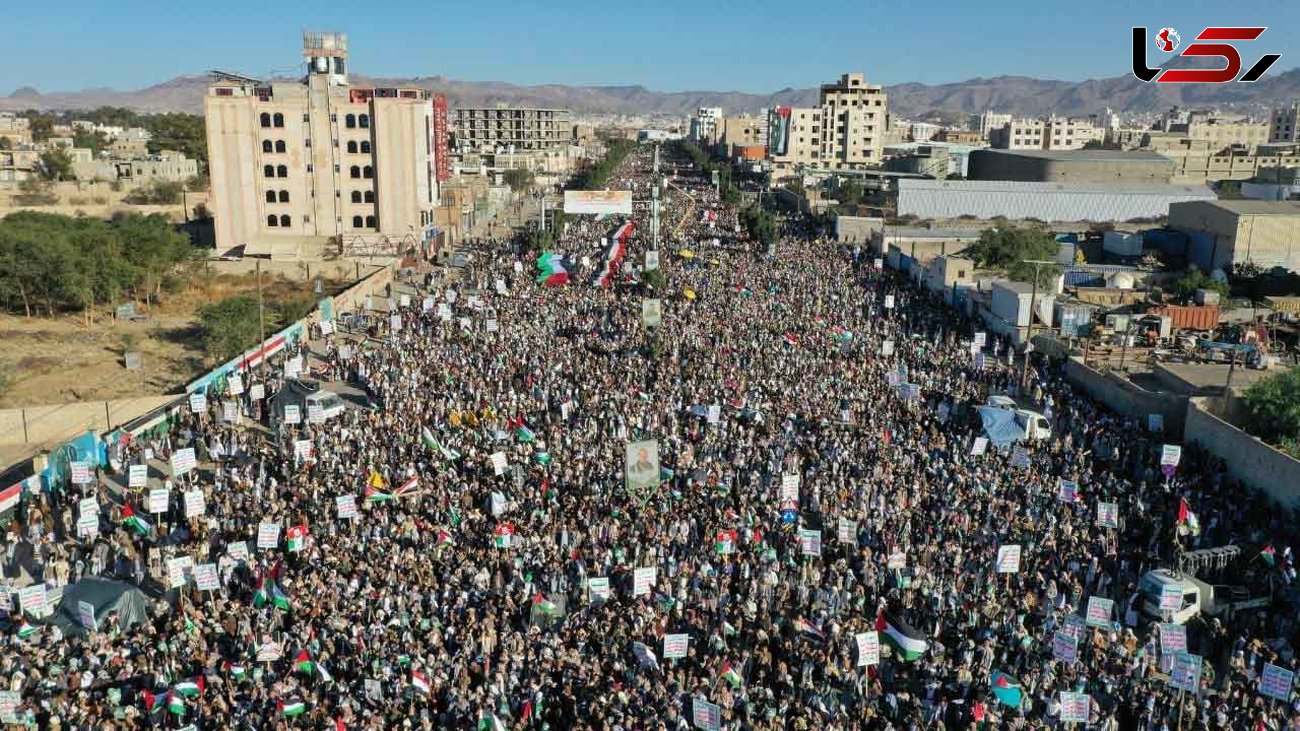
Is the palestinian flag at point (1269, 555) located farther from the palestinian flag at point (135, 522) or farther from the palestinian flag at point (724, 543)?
the palestinian flag at point (135, 522)

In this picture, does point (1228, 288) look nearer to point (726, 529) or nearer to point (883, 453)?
point (883, 453)

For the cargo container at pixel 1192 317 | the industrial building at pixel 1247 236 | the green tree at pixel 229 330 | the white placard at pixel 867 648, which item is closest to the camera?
the white placard at pixel 867 648

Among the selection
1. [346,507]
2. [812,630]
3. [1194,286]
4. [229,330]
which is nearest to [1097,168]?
[1194,286]

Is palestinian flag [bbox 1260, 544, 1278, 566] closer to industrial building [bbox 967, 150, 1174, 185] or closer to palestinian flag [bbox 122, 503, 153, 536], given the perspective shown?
palestinian flag [bbox 122, 503, 153, 536]

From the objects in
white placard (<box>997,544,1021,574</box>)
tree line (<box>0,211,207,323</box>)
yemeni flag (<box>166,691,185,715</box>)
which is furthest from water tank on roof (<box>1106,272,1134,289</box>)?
tree line (<box>0,211,207,323</box>)

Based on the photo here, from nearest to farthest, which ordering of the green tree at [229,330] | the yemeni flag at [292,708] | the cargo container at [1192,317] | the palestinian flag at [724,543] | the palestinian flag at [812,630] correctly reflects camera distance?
the yemeni flag at [292,708], the palestinian flag at [812,630], the palestinian flag at [724,543], the green tree at [229,330], the cargo container at [1192,317]

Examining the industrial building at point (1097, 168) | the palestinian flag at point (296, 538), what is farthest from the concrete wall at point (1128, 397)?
the industrial building at point (1097, 168)

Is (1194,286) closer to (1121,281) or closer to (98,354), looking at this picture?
(1121,281)
